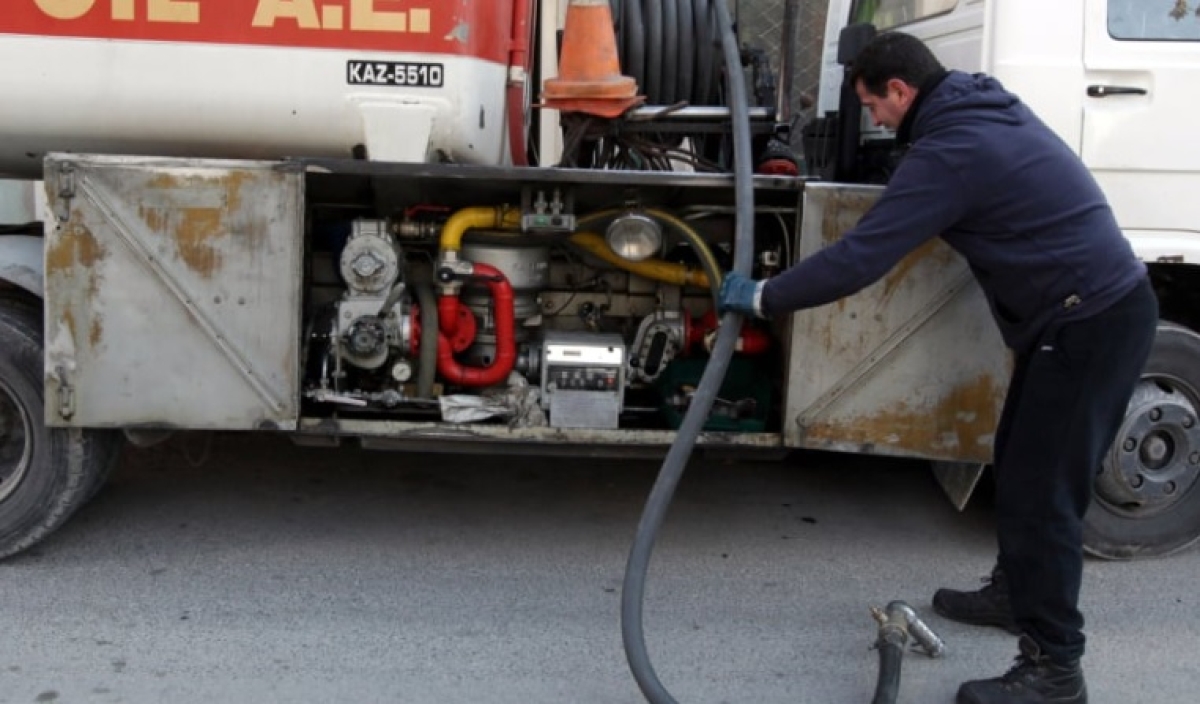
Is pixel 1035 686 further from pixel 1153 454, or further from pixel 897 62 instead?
pixel 897 62

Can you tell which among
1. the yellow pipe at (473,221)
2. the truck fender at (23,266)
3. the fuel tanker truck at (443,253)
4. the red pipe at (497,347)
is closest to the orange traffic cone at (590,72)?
the fuel tanker truck at (443,253)


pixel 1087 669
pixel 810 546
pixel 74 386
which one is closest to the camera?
pixel 1087 669

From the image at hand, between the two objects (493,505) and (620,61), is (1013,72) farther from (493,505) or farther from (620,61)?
(493,505)

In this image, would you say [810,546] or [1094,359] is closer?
[1094,359]

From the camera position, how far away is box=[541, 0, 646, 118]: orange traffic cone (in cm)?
419

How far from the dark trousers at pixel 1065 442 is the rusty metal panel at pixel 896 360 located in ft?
1.85

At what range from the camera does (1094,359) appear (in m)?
3.36

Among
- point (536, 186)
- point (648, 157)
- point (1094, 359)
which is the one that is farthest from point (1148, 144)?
point (536, 186)

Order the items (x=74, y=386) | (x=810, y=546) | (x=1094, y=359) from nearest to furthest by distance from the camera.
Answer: (x=1094, y=359), (x=74, y=386), (x=810, y=546)

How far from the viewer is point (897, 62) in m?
3.55

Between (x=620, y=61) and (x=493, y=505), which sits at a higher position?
(x=620, y=61)

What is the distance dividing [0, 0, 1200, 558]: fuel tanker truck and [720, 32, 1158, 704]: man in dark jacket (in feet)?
1.85

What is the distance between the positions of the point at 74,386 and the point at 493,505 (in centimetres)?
168

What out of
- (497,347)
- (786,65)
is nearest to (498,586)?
(497,347)
